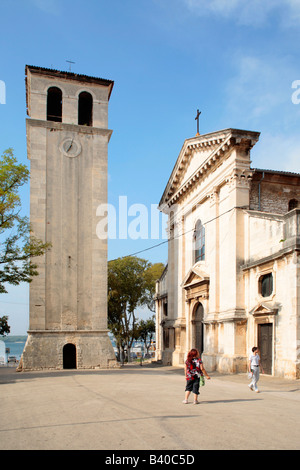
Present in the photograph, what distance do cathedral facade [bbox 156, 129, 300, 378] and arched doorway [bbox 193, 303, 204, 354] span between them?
0.19 ft

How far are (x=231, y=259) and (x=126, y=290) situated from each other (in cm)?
2478

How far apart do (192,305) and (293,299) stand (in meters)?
11.8

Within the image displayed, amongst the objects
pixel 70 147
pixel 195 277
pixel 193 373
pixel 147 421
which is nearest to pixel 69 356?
pixel 195 277

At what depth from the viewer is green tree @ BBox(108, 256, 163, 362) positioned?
4647 cm

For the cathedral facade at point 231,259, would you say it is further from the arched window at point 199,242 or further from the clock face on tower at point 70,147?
the clock face on tower at point 70,147

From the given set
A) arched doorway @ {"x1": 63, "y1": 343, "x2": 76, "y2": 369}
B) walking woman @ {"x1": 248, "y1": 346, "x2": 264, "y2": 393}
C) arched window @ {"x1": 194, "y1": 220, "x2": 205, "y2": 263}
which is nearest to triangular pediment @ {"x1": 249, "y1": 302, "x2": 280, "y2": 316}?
walking woman @ {"x1": 248, "y1": 346, "x2": 264, "y2": 393}

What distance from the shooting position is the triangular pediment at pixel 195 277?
26.1m

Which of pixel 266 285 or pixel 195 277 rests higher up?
pixel 195 277

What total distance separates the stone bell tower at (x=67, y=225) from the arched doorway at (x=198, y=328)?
501cm

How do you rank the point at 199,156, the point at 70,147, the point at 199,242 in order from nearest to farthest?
the point at 199,156 → the point at 199,242 → the point at 70,147

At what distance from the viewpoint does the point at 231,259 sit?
902 inches

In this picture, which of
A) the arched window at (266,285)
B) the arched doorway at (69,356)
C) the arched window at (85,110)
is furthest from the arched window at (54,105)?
the arched window at (266,285)

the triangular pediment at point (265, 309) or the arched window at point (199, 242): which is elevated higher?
the arched window at point (199, 242)

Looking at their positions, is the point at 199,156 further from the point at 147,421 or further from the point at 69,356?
the point at 147,421
